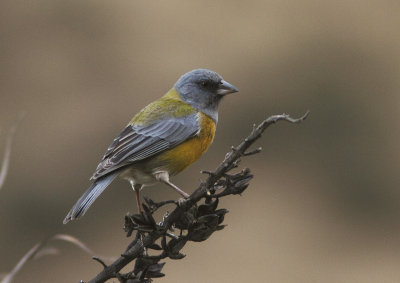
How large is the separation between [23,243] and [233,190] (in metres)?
4.41

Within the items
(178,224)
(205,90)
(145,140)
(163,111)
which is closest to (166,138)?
(145,140)

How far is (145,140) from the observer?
3.27 meters

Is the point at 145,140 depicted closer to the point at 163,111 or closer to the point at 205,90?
the point at 163,111

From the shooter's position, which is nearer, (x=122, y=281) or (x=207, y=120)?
(x=122, y=281)

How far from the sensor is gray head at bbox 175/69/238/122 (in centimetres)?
365

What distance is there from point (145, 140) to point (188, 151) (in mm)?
249

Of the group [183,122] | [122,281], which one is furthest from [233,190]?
[183,122]

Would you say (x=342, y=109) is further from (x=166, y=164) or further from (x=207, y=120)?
(x=166, y=164)

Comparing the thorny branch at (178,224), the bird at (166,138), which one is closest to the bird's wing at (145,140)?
the bird at (166,138)

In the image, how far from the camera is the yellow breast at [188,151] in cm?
313

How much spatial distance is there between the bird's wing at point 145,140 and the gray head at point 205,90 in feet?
0.60

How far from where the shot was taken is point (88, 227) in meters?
5.68

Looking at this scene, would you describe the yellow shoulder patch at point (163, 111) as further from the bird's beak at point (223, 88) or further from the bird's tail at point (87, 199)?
the bird's tail at point (87, 199)

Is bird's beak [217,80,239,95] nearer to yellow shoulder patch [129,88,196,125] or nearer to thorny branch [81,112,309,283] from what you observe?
yellow shoulder patch [129,88,196,125]
